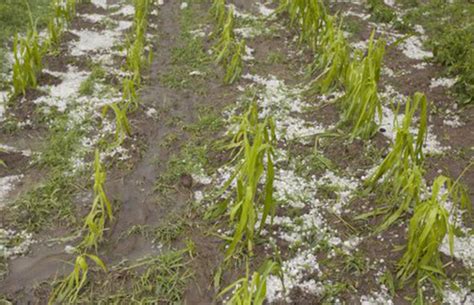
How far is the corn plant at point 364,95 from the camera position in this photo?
12.6 feet

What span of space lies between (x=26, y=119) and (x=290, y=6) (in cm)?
338

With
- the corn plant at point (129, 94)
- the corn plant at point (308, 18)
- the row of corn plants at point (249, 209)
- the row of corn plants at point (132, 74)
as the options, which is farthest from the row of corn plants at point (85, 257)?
the corn plant at point (308, 18)

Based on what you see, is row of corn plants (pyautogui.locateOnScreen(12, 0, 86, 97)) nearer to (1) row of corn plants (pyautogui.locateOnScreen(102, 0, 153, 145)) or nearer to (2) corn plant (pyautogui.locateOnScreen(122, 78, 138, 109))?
(1) row of corn plants (pyautogui.locateOnScreen(102, 0, 153, 145))

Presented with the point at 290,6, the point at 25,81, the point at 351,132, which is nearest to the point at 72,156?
the point at 25,81

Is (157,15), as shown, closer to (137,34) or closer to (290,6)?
(137,34)

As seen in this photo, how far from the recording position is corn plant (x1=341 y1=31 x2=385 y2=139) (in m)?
3.85

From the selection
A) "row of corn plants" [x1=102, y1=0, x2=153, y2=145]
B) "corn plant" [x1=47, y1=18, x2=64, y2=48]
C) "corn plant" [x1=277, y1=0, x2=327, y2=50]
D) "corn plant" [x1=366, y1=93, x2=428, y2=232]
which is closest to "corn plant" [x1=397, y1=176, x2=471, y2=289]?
"corn plant" [x1=366, y1=93, x2=428, y2=232]

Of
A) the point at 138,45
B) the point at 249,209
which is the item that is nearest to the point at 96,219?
the point at 249,209

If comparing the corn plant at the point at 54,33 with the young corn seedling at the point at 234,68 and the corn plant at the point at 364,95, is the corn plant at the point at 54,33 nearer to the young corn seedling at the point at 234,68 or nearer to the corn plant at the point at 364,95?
the young corn seedling at the point at 234,68

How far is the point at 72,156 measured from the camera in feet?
13.2

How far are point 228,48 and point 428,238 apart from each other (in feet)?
10.5

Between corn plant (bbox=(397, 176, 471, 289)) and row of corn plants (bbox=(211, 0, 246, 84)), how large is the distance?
2677mm

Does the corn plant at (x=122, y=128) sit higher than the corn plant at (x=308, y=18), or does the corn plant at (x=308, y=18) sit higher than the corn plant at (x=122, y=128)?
the corn plant at (x=308, y=18)

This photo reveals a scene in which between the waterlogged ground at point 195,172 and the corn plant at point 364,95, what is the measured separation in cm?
14
